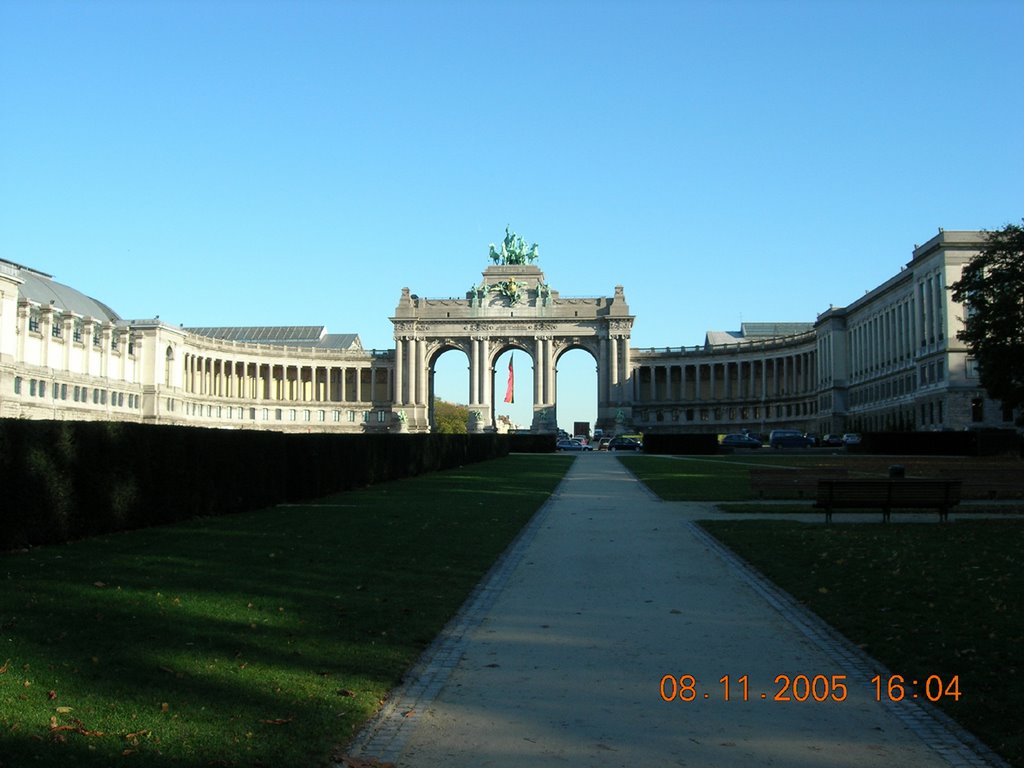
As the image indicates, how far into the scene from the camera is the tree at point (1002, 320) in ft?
169

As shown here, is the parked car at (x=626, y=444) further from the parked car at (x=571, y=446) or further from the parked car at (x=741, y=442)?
the parked car at (x=741, y=442)

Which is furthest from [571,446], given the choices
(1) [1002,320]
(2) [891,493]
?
(2) [891,493]

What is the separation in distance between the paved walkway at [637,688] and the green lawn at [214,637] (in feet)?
1.86

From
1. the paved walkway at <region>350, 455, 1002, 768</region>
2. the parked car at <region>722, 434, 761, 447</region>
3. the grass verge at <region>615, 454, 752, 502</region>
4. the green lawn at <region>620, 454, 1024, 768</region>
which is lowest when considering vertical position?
the paved walkway at <region>350, 455, 1002, 768</region>

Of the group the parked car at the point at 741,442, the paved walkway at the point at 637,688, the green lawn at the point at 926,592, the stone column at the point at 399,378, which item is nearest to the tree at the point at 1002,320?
the green lawn at the point at 926,592

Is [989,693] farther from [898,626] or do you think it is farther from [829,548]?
[829,548]

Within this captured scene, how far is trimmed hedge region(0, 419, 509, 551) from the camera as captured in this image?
1764 cm

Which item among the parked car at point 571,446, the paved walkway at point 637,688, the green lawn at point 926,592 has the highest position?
the parked car at point 571,446

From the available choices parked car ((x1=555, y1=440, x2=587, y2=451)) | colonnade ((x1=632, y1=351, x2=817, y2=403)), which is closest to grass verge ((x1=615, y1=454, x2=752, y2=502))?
A: parked car ((x1=555, y1=440, x2=587, y2=451))

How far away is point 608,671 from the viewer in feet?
32.7

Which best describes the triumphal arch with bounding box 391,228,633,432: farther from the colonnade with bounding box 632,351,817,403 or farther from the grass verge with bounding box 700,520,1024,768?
the grass verge with bounding box 700,520,1024,768

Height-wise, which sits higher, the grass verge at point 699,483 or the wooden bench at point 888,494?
the wooden bench at point 888,494

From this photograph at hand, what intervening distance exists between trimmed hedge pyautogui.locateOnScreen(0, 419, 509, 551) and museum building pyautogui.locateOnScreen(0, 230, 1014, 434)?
65.6 metres

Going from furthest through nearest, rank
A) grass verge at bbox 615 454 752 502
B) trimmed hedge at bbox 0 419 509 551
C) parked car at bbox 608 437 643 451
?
parked car at bbox 608 437 643 451, grass verge at bbox 615 454 752 502, trimmed hedge at bbox 0 419 509 551
